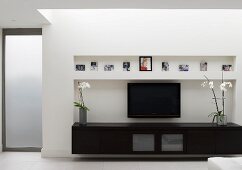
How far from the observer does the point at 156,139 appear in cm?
687

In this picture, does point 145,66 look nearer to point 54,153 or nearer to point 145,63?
point 145,63

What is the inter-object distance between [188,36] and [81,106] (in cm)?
256

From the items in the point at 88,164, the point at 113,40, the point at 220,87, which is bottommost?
the point at 88,164

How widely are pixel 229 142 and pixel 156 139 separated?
4.55ft

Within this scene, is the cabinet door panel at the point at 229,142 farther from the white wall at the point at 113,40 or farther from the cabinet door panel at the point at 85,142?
the cabinet door panel at the point at 85,142

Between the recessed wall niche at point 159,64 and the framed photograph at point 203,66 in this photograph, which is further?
the framed photograph at point 203,66

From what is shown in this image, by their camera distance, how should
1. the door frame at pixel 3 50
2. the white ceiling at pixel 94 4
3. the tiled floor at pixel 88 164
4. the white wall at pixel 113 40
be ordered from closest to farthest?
the white ceiling at pixel 94 4
the tiled floor at pixel 88 164
the white wall at pixel 113 40
the door frame at pixel 3 50

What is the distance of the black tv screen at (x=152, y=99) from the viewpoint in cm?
726

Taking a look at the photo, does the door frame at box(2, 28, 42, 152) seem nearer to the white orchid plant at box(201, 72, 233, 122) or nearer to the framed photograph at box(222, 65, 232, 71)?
the white orchid plant at box(201, 72, 233, 122)

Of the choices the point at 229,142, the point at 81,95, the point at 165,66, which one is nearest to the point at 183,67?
the point at 165,66

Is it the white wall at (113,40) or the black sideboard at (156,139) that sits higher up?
the white wall at (113,40)

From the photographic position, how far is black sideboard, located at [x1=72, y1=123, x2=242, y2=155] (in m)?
6.81

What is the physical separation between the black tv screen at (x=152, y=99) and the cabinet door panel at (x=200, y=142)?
0.69 m

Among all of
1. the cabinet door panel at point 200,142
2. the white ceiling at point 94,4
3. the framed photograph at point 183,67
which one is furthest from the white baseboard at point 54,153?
the framed photograph at point 183,67
